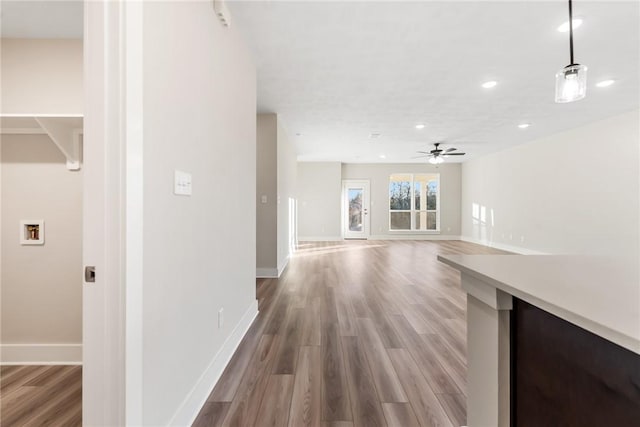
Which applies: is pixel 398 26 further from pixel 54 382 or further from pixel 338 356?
pixel 54 382

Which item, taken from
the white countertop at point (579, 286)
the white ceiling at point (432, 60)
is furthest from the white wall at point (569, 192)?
the white countertop at point (579, 286)

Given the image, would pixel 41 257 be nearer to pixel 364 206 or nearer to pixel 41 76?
pixel 41 76

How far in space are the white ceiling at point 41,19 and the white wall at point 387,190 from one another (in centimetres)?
877

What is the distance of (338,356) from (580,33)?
3.48 meters

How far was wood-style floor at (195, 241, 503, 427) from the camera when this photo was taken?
1.56m

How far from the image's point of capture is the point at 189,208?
1.52 meters

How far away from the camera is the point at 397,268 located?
5297mm

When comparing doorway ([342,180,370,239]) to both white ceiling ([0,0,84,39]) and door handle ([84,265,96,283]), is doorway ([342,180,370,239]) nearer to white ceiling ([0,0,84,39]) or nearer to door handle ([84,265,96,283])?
white ceiling ([0,0,84,39])

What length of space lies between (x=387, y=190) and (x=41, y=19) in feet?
31.1

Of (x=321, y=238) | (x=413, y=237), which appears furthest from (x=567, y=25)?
(x=413, y=237)

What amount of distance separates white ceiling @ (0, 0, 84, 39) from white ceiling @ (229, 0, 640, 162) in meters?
1.04

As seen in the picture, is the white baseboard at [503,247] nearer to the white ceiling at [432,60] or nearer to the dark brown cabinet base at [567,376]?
the white ceiling at [432,60]

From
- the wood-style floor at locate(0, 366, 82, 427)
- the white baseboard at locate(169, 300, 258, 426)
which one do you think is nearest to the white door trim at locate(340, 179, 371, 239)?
the white baseboard at locate(169, 300, 258, 426)

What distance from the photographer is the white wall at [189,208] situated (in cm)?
117
